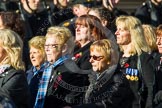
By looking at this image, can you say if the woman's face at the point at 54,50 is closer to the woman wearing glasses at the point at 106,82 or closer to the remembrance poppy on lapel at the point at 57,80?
the remembrance poppy on lapel at the point at 57,80

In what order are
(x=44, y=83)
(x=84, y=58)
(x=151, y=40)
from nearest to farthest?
(x=44, y=83) → (x=84, y=58) → (x=151, y=40)

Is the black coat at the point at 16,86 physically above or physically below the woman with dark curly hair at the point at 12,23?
below

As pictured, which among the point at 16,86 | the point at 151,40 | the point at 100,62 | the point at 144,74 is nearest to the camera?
the point at 16,86

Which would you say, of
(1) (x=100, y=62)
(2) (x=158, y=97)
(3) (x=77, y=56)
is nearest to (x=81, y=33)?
(3) (x=77, y=56)

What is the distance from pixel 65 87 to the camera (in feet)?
17.1

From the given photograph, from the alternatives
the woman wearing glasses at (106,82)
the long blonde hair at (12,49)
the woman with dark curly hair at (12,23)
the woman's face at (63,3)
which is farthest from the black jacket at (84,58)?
the woman's face at (63,3)

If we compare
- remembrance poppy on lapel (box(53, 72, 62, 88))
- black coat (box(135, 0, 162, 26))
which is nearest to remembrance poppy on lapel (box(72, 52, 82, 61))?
remembrance poppy on lapel (box(53, 72, 62, 88))

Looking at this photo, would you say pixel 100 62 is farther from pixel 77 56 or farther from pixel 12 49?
pixel 12 49

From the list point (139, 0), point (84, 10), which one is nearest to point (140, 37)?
point (84, 10)

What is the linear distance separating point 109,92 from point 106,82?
0.10 m

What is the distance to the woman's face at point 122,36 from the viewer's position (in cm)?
612

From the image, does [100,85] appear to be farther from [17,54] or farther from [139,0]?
[139,0]

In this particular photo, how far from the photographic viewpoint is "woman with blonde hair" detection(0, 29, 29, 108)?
4820 mm

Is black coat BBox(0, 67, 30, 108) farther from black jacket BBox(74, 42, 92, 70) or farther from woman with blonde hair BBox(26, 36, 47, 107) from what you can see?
woman with blonde hair BBox(26, 36, 47, 107)
